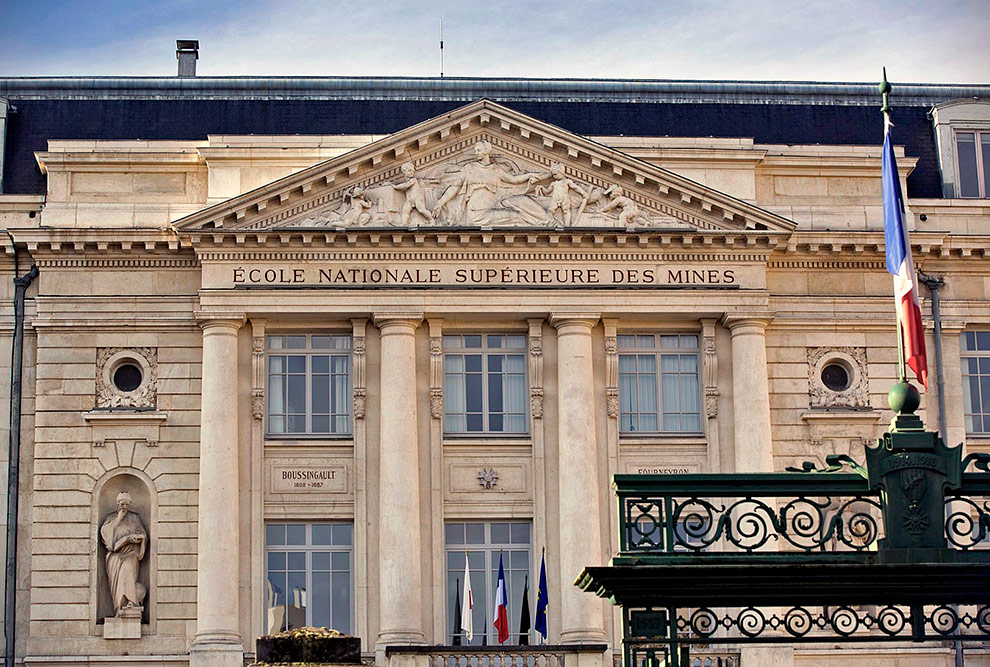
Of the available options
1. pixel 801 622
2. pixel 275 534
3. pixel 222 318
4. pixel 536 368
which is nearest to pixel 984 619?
pixel 801 622

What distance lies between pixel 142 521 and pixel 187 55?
42.8 ft

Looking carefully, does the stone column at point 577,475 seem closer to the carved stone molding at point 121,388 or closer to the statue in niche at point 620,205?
the statue in niche at point 620,205

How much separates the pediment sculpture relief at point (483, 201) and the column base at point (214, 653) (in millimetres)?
8363

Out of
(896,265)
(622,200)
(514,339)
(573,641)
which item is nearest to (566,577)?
(573,641)

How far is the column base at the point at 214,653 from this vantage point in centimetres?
3672

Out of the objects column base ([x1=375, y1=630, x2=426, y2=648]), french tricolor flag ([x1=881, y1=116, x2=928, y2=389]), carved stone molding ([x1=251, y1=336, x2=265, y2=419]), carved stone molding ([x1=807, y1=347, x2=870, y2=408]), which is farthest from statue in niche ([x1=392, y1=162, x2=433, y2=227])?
french tricolor flag ([x1=881, y1=116, x2=928, y2=389])

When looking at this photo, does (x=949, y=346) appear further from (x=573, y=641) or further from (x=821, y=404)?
(x=573, y=641)

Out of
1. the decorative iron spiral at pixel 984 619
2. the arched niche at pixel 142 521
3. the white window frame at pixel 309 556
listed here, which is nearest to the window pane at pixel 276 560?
the white window frame at pixel 309 556

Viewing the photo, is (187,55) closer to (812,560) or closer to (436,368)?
(436,368)

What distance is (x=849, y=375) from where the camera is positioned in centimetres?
4006

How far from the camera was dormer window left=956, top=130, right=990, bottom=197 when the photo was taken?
140 feet

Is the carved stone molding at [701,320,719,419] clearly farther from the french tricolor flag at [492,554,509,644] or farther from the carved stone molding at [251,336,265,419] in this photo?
the carved stone molding at [251,336,265,419]

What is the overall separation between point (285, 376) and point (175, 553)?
162 inches

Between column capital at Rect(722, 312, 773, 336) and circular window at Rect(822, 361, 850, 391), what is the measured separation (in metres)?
1.94
